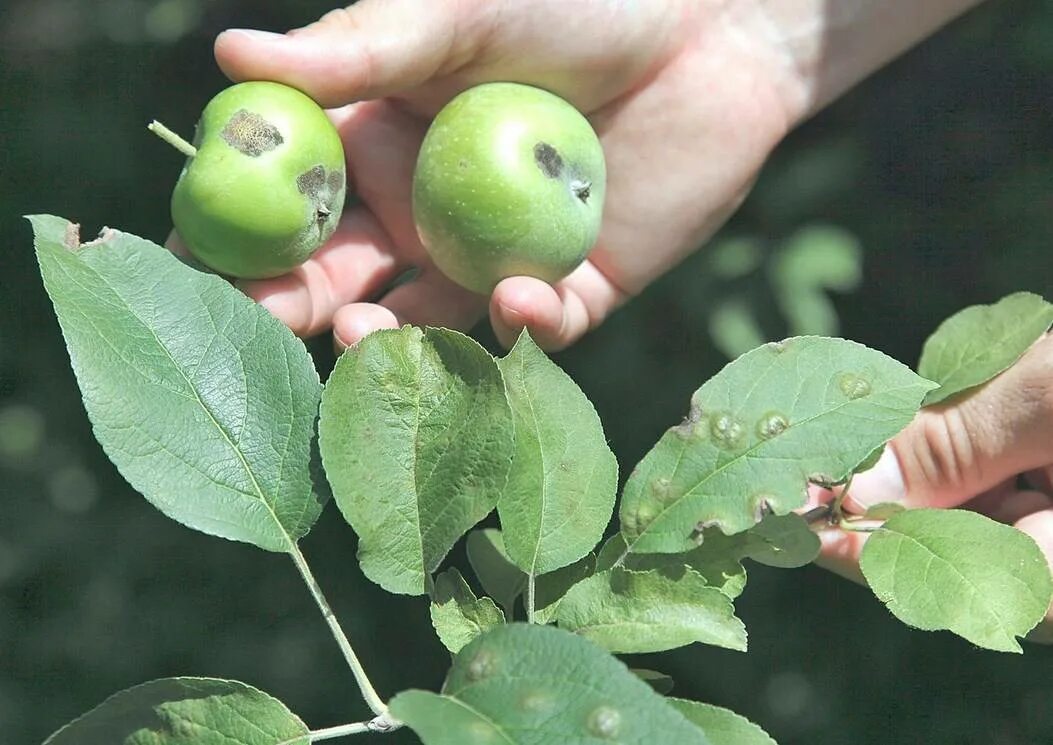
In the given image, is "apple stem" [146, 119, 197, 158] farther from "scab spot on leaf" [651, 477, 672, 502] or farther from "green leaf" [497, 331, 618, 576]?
"scab spot on leaf" [651, 477, 672, 502]

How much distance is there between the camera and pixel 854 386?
2.98 ft

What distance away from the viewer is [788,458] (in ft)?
2.94

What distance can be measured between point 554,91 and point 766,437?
896 mm

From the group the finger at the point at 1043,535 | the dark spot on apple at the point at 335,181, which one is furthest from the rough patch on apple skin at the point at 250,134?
the finger at the point at 1043,535

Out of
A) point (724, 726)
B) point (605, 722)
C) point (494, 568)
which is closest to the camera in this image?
point (605, 722)

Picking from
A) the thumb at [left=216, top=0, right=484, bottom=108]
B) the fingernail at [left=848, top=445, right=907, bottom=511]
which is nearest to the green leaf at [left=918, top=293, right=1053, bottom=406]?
the fingernail at [left=848, top=445, right=907, bottom=511]

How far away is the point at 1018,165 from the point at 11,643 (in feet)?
7.01

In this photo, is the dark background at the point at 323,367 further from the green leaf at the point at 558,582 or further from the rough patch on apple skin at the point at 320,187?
Answer: the green leaf at the point at 558,582

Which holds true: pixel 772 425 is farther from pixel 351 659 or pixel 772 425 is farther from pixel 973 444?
pixel 973 444

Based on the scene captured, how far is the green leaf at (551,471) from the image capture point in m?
0.89

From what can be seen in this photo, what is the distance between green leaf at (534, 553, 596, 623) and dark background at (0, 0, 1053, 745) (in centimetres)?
93

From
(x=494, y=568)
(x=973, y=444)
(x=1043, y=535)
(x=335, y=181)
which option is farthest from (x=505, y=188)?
(x=1043, y=535)

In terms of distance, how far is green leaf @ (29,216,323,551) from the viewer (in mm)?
893

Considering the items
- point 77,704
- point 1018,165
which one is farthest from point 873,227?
point 77,704
